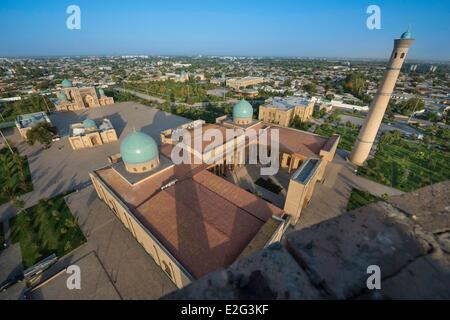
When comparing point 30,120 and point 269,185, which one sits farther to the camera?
point 30,120

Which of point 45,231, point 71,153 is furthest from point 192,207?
point 71,153

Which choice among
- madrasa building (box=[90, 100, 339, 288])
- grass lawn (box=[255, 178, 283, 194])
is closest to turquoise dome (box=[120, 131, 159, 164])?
madrasa building (box=[90, 100, 339, 288])

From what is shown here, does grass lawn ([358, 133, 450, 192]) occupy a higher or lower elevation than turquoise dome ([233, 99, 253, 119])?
lower

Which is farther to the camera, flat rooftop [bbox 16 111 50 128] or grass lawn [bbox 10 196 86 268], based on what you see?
flat rooftop [bbox 16 111 50 128]

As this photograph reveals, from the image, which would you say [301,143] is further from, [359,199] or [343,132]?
[343,132]

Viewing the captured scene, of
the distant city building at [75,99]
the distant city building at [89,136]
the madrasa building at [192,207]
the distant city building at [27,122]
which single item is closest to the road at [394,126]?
the madrasa building at [192,207]

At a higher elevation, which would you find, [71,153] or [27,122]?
[27,122]

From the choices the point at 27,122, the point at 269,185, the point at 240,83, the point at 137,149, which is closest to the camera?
the point at 137,149

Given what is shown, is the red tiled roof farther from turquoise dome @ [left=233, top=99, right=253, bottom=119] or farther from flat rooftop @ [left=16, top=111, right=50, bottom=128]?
flat rooftop @ [left=16, top=111, right=50, bottom=128]
